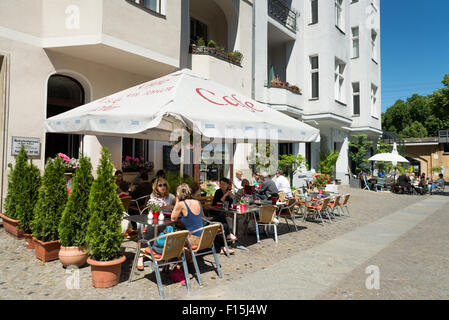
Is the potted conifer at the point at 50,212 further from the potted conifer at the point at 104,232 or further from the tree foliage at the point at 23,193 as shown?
the potted conifer at the point at 104,232

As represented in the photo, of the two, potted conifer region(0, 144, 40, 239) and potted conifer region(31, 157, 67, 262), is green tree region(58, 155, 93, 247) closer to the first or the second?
potted conifer region(31, 157, 67, 262)

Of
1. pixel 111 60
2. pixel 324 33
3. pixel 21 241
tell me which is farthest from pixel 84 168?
pixel 324 33

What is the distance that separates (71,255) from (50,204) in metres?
0.96

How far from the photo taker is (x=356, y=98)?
23.4 m

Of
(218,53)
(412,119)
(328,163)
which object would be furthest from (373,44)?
(412,119)

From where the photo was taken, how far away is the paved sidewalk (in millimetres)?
4094

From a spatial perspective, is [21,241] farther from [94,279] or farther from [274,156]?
[274,156]

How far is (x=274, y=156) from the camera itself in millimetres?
15578

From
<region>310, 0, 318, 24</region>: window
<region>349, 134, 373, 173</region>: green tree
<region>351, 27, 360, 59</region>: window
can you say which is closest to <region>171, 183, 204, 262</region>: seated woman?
<region>310, 0, 318, 24</region>: window

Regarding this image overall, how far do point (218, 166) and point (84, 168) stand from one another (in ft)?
32.0

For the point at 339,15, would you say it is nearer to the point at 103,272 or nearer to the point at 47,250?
the point at 47,250

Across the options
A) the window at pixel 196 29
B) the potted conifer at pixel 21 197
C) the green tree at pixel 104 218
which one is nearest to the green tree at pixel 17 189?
the potted conifer at pixel 21 197

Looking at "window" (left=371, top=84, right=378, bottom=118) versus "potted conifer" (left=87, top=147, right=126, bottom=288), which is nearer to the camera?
"potted conifer" (left=87, top=147, right=126, bottom=288)

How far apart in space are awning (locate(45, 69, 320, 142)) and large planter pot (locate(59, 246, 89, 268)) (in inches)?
71.2
